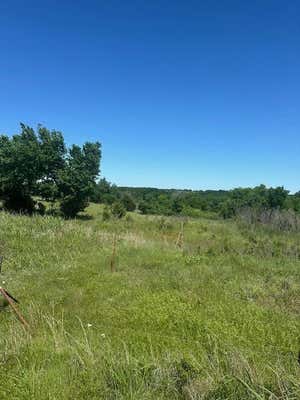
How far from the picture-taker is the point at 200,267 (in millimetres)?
9594

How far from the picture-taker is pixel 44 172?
31234mm


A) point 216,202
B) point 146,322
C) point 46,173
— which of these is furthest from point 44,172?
point 216,202

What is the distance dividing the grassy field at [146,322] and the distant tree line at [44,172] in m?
17.2

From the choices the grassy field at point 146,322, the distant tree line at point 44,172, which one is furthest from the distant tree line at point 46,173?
the grassy field at point 146,322

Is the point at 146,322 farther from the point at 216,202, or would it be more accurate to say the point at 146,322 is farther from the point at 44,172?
the point at 216,202

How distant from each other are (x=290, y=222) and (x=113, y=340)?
27.4 meters

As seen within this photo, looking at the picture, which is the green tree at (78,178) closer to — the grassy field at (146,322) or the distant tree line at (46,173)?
the distant tree line at (46,173)

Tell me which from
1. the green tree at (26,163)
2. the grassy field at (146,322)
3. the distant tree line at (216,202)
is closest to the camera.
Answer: the grassy field at (146,322)

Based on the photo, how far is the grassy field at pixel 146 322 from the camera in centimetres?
Answer: 340

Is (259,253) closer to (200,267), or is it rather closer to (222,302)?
(200,267)

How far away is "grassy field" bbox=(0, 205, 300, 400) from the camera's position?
340 centimetres

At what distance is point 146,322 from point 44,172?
27.3 meters

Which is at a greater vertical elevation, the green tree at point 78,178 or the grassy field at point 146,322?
the green tree at point 78,178

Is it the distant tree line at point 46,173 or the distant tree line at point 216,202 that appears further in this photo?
the distant tree line at point 216,202
